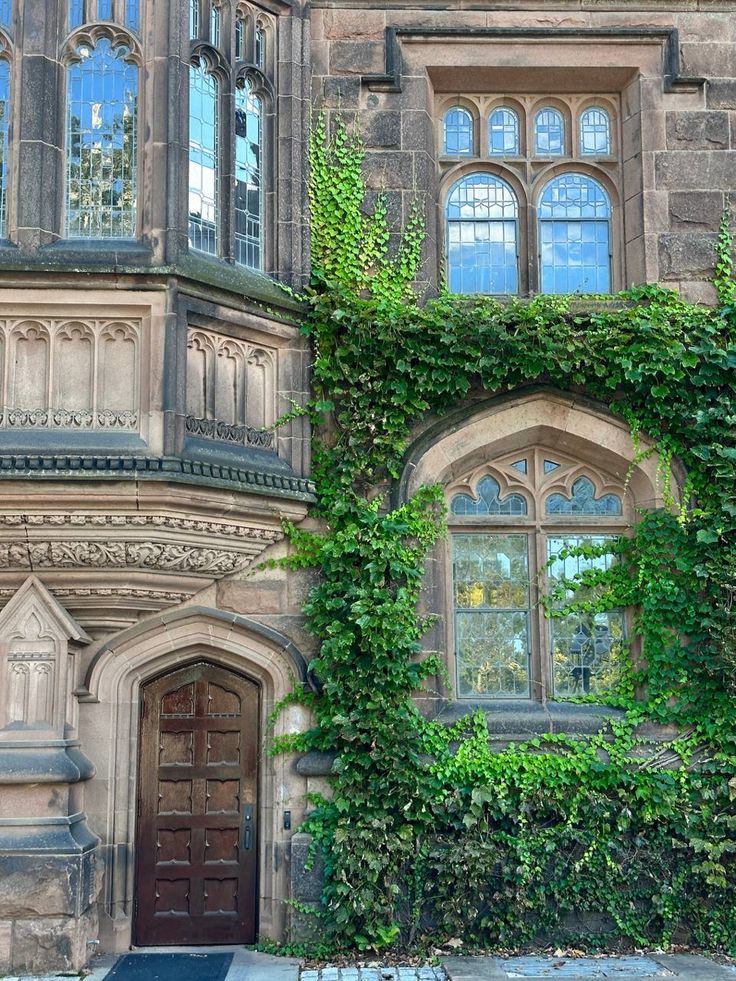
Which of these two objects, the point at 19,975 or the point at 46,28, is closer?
the point at 19,975

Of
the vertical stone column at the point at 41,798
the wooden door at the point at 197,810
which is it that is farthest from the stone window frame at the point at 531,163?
the vertical stone column at the point at 41,798

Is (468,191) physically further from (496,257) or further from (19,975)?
(19,975)

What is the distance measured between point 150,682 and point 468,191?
4946mm

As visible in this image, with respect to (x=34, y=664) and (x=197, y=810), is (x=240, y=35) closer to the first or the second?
(x=34, y=664)

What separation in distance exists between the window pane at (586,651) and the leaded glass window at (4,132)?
5.16 metres

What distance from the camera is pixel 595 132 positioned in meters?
10.3

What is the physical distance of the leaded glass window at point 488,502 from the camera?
977 cm

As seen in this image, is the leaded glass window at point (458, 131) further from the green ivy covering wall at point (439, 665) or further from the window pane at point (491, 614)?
the window pane at point (491, 614)

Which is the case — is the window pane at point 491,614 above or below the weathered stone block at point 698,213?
below

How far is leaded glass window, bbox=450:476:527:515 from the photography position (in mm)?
9766

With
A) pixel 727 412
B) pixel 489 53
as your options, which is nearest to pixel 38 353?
pixel 489 53

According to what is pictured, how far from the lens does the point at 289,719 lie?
29.3 ft

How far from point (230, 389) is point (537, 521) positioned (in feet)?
9.16

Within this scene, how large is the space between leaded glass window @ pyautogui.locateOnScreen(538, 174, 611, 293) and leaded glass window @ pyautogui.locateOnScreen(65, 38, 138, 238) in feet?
11.8
